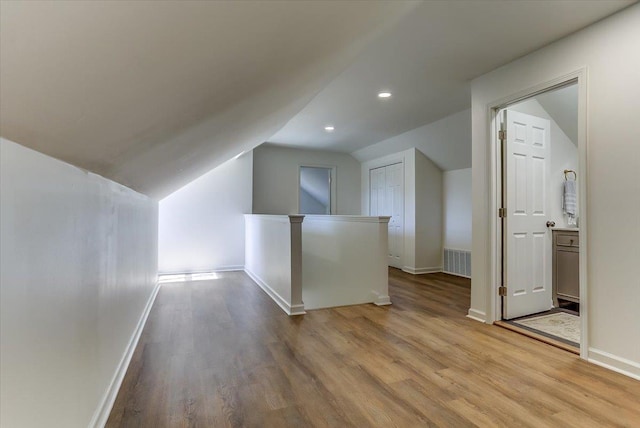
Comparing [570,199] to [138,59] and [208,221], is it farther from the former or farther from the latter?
[208,221]

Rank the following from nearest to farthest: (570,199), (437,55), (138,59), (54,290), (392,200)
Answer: (138,59) < (54,290) < (437,55) < (570,199) < (392,200)

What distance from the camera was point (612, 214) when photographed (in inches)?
79.0

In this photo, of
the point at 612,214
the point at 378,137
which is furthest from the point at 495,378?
the point at 378,137

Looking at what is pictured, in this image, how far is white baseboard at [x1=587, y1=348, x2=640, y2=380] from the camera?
1871 millimetres

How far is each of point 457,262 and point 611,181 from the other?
3277 millimetres

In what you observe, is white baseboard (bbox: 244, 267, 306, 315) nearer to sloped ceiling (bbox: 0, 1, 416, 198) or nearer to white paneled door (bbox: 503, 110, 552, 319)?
white paneled door (bbox: 503, 110, 552, 319)

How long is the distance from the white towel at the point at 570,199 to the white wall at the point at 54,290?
13.5 ft

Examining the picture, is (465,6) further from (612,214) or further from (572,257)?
(572,257)

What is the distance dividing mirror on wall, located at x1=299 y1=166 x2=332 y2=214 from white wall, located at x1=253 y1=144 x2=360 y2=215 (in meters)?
0.21

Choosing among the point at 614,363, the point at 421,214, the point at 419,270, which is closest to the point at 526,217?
the point at 614,363

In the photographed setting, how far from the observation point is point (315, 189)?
774 cm

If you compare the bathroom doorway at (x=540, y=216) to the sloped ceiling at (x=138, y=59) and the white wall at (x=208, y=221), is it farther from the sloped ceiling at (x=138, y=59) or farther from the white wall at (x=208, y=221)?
the white wall at (x=208, y=221)

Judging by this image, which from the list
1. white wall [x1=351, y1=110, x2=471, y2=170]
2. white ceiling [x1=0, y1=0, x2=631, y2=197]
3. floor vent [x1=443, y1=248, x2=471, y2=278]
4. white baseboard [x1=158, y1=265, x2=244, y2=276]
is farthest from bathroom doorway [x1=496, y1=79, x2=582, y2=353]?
white baseboard [x1=158, y1=265, x2=244, y2=276]

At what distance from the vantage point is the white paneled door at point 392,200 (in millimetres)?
5607
